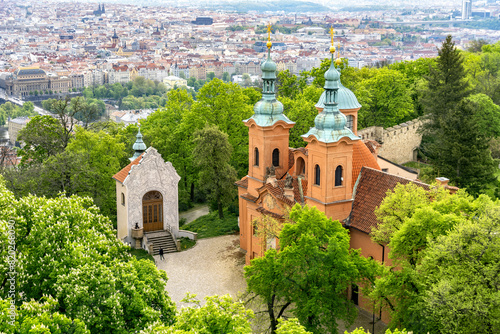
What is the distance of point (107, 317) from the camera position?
2336 centimetres

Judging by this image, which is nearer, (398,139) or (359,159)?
(359,159)

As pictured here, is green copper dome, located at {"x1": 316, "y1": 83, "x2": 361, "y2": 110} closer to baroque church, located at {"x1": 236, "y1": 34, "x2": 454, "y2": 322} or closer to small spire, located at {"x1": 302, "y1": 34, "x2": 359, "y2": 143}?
baroque church, located at {"x1": 236, "y1": 34, "x2": 454, "y2": 322}

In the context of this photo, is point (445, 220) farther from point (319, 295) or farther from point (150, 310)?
Answer: point (150, 310)

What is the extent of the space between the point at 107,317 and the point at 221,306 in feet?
13.4

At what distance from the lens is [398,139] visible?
207 feet

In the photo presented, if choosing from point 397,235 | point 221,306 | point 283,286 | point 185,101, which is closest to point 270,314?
point 283,286

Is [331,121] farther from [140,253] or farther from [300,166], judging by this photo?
[140,253]

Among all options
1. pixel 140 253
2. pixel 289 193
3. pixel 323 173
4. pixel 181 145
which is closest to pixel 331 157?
pixel 323 173

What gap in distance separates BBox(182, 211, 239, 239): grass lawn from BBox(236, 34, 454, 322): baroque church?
6544mm

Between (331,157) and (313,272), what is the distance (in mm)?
7873

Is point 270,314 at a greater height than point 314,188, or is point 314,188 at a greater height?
point 314,188

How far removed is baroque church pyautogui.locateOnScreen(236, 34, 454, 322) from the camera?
35344 millimetres

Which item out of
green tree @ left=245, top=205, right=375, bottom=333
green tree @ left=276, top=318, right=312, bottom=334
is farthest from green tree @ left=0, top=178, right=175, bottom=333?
green tree @ left=245, top=205, right=375, bottom=333

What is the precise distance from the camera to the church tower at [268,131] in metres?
39.8
